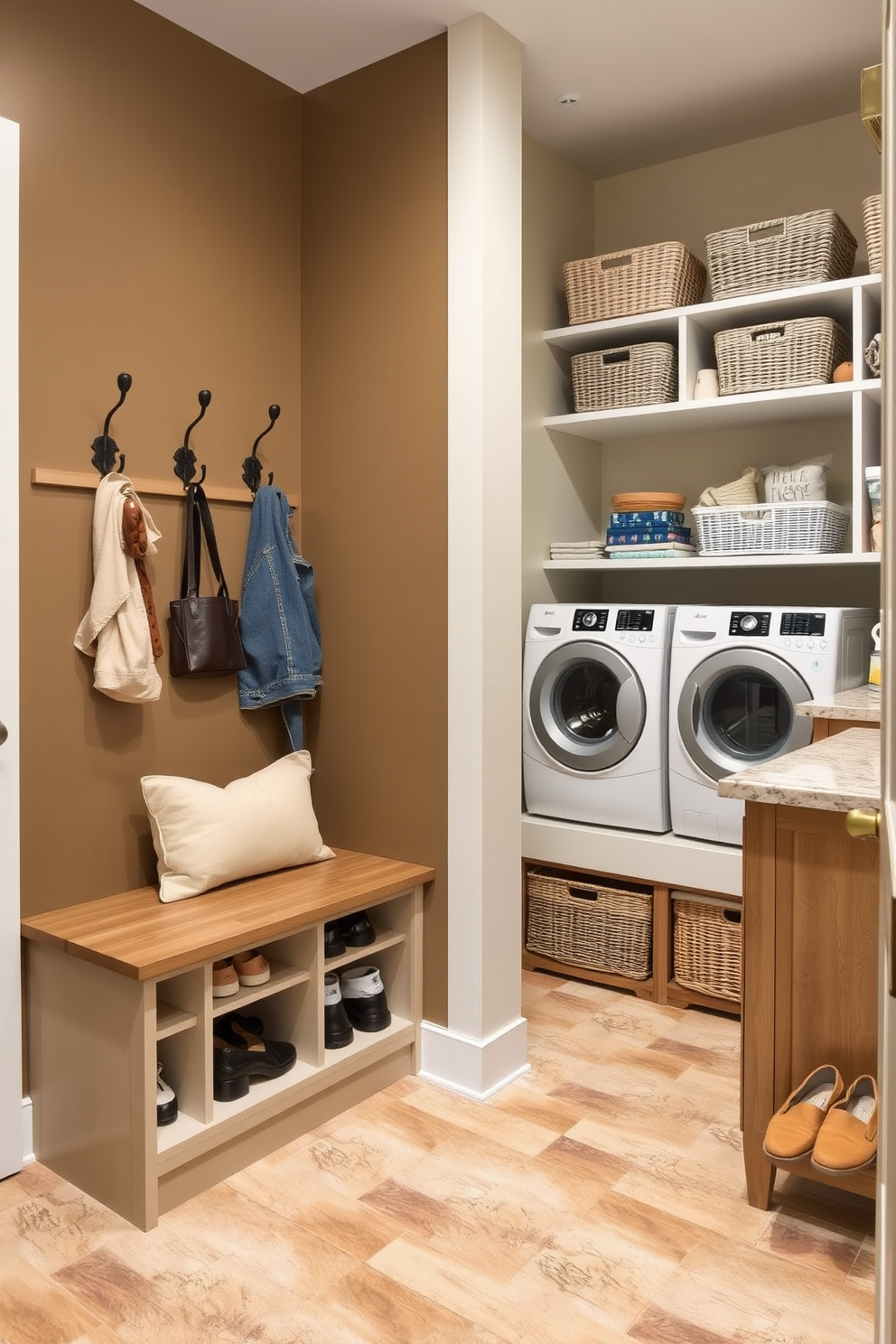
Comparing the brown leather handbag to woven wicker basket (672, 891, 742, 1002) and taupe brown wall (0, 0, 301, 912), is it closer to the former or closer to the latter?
taupe brown wall (0, 0, 301, 912)

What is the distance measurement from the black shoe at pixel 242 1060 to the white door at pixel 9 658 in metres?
0.42

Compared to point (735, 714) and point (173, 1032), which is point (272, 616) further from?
point (735, 714)

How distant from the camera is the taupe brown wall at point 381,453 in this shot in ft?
8.66

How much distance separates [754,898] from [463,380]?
1.40 meters

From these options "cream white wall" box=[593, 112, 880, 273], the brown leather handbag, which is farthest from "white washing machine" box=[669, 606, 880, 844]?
the brown leather handbag

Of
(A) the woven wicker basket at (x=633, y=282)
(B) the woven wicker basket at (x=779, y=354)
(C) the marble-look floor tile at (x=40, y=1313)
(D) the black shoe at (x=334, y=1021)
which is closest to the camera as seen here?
(C) the marble-look floor tile at (x=40, y=1313)

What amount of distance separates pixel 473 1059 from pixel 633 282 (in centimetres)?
240

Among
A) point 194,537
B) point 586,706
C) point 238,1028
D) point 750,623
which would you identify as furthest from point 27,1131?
point 750,623

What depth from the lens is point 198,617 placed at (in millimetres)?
2598

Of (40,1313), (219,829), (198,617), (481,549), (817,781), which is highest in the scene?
(481,549)

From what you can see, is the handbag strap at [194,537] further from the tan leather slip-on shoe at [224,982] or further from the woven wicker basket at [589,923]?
the woven wicker basket at [589,923]

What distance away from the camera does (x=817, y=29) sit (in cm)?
278

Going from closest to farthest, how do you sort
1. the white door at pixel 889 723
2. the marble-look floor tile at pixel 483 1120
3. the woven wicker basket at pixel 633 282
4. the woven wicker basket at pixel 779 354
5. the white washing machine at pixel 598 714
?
1. the white door at pixel 889 723
2. the marble-look floor tile at pixel 483 1120
3. the woven wicker basket at pixel 779 354
4. the white washing machine at pixel 598 714
5. the woven wicker basket at pixel 633 282

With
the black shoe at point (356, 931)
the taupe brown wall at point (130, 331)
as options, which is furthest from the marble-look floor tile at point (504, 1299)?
the taupe brown wall at point (130, 331)
